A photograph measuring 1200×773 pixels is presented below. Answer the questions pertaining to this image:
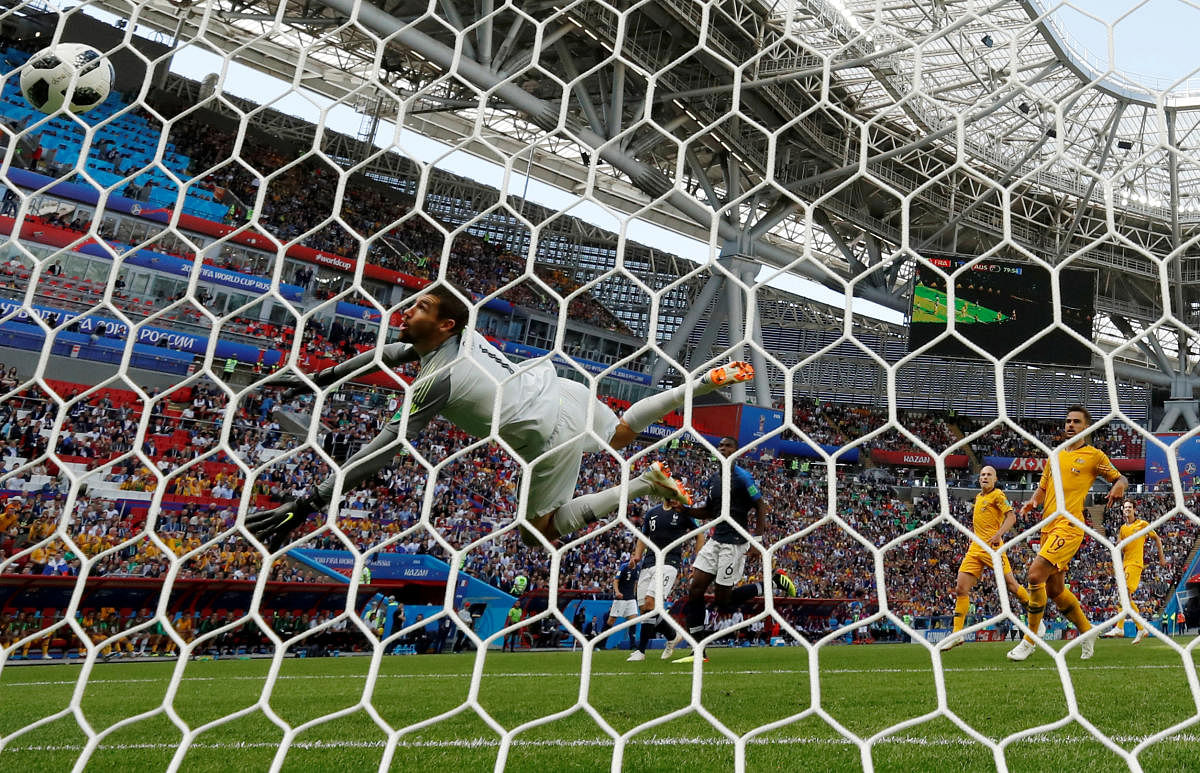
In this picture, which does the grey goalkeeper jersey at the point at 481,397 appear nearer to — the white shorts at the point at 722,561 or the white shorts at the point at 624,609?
the white shorts at the point at 722,561

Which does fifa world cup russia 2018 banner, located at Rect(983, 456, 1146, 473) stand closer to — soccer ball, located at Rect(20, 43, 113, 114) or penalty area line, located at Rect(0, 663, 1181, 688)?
penalty area line, located at Rect(0, 663, 1181, 688)

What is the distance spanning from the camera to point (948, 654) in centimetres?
541

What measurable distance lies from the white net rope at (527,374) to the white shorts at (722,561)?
1.03 ft

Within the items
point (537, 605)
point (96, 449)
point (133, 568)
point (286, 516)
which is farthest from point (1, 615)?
point (286, 516)

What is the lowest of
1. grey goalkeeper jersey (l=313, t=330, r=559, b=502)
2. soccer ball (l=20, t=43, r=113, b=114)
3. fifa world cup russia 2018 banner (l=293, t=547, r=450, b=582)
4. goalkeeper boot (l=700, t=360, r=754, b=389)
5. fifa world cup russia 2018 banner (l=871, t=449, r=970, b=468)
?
fifa world cup russia 2018 banner (l=871, t=449, r=970, b=468)

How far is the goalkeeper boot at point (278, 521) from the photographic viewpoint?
2.18 meters

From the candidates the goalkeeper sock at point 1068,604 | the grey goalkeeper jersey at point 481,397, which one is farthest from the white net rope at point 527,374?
the goalkeeper sock at point 1068,604

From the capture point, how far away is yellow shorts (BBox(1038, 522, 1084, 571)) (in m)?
3.77

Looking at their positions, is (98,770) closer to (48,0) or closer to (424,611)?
(424,611)

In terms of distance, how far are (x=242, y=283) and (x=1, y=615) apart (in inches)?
361

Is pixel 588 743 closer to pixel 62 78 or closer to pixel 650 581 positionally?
pixel 62 78

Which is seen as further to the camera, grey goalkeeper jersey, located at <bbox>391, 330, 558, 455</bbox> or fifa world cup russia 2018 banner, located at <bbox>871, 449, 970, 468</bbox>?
fifa world cup russia 2018 banner, located at <bbox>871, 449, 970, 468</bbox>

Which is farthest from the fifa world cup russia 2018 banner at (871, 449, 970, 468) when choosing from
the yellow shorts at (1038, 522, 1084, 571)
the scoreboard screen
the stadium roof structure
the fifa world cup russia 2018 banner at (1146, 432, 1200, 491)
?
the yellow shorts at (1038, 522, 1084, 571)

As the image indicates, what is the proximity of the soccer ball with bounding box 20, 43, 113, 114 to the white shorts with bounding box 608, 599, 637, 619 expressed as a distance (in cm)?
509
